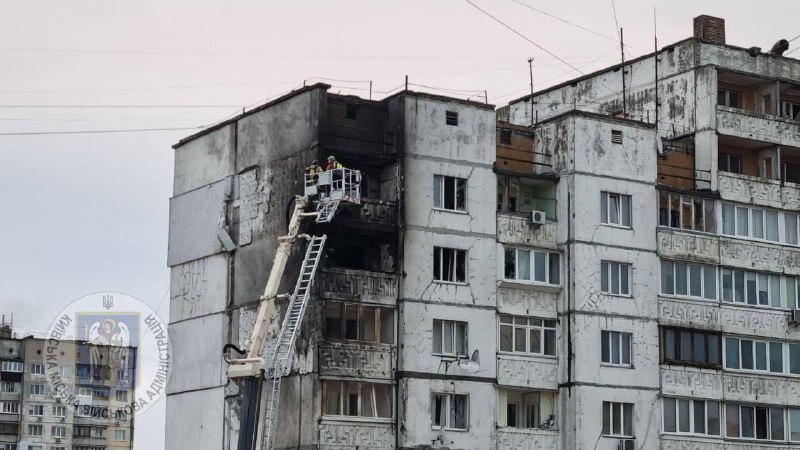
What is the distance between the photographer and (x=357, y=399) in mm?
63375

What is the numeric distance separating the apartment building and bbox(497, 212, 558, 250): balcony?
8012cm

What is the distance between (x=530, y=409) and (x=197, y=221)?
16.9m

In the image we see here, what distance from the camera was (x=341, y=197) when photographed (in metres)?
62.6

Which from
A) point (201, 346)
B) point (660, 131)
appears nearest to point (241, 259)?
point (201, 346)

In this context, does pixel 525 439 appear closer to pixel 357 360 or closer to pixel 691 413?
pixel 357 360

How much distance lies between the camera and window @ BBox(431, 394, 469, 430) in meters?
64.2

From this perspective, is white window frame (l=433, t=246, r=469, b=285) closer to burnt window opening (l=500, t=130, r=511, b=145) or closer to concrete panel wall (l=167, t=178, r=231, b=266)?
burnt window opening (l=500, t=130, r=511, b=145)

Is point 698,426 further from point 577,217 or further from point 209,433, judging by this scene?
point 209,433

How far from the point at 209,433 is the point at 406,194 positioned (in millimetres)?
13492

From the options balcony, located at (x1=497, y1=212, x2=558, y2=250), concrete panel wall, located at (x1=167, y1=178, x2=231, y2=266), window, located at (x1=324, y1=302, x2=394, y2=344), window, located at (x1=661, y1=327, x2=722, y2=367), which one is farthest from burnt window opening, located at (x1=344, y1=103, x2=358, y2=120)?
window, located at (x1=661, y1=327, x2=722, y2=367)

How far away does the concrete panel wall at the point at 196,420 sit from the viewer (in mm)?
68125

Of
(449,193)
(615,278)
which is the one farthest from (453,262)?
(615,278)

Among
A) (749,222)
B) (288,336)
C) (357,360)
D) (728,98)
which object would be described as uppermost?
(728,98)

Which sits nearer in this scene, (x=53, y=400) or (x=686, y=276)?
(x=686, y=276)
